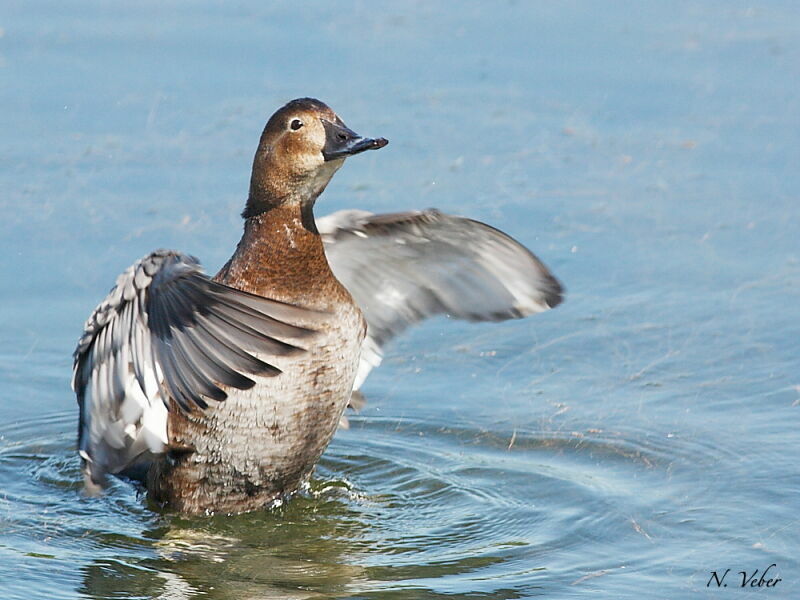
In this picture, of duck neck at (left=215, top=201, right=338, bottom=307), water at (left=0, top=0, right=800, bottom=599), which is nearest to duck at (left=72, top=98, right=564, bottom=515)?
duck neck at (left=215, top=201, right=338, bottom=307)

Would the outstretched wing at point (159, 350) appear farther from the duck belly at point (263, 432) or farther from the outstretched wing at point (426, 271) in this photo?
the outstretched wing at point (426, 271)

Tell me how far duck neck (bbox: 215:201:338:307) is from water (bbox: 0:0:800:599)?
1.02m

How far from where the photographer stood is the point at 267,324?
16.9 feet

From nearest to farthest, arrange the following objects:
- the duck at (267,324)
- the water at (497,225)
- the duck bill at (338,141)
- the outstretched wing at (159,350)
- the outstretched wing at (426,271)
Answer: the outstretched wing at (159,350)
the duck at (267,324)
the water at (497,225)
the duck bill at (338,141)
the outstretched wing at (426,271)

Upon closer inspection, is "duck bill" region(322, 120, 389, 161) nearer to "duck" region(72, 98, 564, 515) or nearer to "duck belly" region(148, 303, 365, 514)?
"duck" region(72, 98, 564, 515)

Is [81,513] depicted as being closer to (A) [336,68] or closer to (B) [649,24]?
(A) [336,68]

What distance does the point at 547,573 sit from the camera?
562 centimetres

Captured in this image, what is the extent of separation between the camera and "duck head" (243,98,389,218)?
6.08 metres

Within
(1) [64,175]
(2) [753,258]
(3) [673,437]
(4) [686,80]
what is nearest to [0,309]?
(1) [64,175]

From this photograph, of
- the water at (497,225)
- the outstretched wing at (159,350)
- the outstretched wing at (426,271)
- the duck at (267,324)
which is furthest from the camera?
the outstretched wing at (426,271)

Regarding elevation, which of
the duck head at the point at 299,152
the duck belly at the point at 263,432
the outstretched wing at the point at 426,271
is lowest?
→ the duck belly at the point at 263,432

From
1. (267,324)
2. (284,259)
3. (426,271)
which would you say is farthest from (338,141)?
(267,324)

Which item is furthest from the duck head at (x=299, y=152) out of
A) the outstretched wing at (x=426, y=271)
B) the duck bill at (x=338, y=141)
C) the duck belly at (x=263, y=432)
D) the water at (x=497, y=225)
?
the water at (x=497, y=225)

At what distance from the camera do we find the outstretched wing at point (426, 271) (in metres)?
6.52
